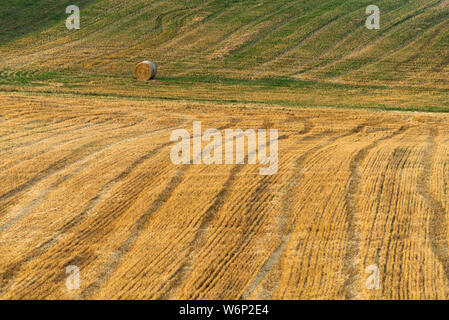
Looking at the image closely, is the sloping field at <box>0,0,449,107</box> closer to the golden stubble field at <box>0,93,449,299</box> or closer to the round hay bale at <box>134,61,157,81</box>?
the round hay bale at <box>134,61,157,81</box>

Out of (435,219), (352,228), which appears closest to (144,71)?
(352,228)

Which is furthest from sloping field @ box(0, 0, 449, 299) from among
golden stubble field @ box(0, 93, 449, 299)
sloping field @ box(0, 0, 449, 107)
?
sloping field @ box(0, 0, 449, 107)

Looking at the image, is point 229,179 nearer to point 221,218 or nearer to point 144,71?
point 221,218

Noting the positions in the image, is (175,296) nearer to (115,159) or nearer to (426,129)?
(115,159)

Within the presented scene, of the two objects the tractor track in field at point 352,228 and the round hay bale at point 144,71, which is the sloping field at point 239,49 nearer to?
the round hay bale at point 144,71

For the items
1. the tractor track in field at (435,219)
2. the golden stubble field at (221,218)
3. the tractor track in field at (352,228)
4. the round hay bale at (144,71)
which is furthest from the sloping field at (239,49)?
the tractor track in field at (435,219)
